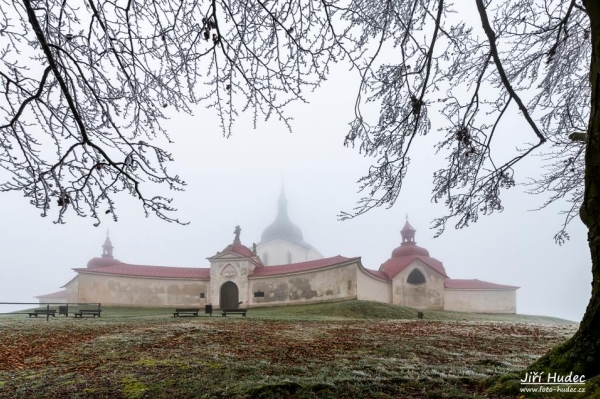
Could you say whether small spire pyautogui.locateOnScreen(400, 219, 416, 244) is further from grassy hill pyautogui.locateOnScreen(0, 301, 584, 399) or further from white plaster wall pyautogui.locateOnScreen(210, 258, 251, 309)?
grassy hill pyautogui.locateOnScreen(0, 301, 584, 399)

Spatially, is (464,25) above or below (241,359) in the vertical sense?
above

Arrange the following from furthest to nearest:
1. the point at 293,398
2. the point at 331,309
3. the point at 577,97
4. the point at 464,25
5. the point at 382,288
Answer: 1. the point at 382,288
2. the point at 331,309
3. the point at 577,97
4. the point at 464,25
5. the point at 293,398

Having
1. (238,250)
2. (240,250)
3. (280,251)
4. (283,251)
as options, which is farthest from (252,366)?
(283,251)

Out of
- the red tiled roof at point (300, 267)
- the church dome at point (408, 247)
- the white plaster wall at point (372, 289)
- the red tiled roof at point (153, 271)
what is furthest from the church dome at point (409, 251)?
the red tiled roof at point (153, 271)

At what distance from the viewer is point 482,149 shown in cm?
636

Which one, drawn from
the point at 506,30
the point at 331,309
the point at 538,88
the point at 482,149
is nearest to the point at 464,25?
the point at 506,30

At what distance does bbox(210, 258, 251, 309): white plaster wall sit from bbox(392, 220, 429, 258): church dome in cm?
1523

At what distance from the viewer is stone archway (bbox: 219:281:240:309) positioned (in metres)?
31.7

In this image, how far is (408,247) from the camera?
123 ft

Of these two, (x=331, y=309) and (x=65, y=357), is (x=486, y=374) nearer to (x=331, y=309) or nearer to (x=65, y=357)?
(x=65, y=357)

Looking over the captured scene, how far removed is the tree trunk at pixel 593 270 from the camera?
12.4 feet

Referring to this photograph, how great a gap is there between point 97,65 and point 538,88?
25.2 feet

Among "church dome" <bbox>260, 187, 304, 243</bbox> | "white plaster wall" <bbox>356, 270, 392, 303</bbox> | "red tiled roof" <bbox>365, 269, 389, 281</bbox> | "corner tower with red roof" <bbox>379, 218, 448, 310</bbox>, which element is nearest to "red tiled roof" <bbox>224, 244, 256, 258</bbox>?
"white plaster wall" <bbox>356, 270, 392, 303</bbox>

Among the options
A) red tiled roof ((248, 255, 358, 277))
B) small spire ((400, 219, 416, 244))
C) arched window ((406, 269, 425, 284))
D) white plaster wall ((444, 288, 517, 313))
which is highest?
small spire ((400, 219, 416, 244))
